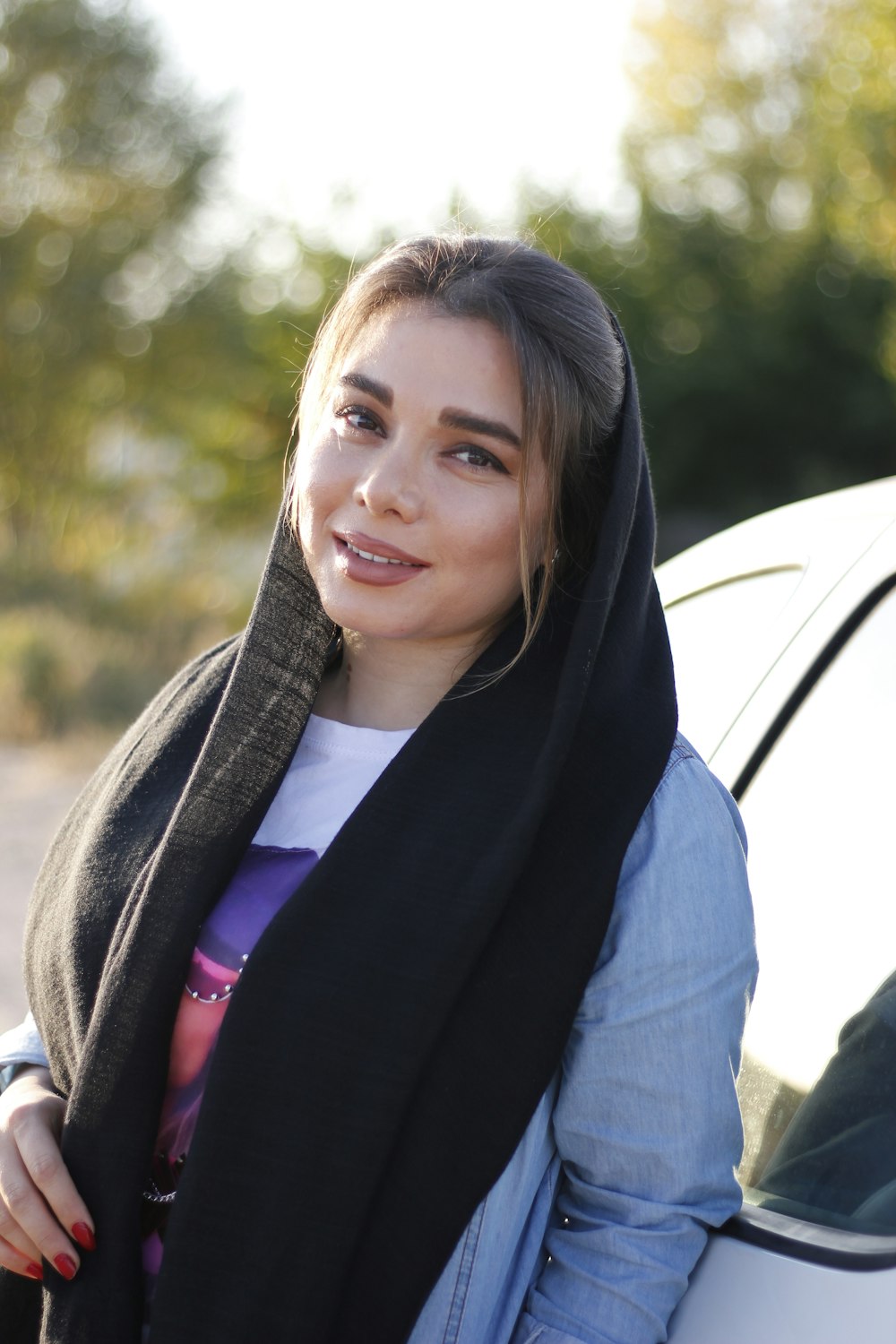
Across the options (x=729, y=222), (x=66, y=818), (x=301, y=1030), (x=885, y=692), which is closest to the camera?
(x=301, y=1030)

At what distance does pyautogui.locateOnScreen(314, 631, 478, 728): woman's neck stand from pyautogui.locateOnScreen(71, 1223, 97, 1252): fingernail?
76 centimetres

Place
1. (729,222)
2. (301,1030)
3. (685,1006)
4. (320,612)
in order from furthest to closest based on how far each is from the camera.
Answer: (729,222) → (320,612) → (301,1030) → (685,1006)

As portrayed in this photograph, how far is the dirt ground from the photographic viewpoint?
6586mm

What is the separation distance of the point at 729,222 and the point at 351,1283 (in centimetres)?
2646

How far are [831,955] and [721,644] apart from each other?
89 centimetres

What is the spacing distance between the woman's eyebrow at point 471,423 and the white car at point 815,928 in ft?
1.89

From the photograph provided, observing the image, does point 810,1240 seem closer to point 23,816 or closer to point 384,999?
point 384,999

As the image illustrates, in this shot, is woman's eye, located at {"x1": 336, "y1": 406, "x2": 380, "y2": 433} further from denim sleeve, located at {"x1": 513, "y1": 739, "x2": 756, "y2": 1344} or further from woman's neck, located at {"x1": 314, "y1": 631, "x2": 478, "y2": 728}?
denim sleeve, located at {"x1": 513, "y1": 739, "x2": 756, "y2": 1344}

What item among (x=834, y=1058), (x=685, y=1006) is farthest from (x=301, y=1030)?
(x=834, y=1058)

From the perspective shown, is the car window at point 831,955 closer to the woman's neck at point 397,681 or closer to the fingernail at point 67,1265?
the woman's neck at point 397,681

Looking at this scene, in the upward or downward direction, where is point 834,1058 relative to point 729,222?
downward

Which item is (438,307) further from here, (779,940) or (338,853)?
(779,940)

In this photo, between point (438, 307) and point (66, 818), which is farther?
point (66, 818)

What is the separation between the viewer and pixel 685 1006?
5.00 feet
